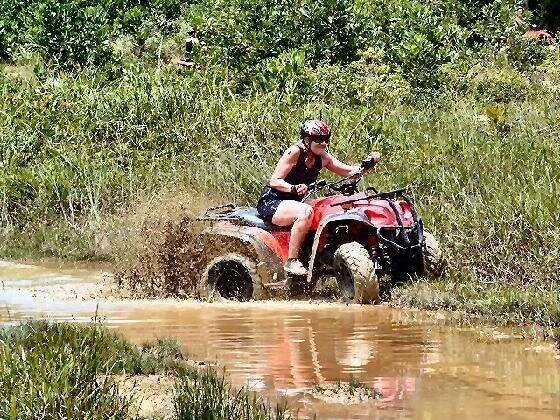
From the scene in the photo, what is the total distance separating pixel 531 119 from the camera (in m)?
16.4

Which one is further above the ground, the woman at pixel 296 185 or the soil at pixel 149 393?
the woman at pixel 296 185

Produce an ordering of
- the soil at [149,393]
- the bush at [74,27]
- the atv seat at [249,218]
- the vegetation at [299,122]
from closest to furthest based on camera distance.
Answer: the soil at [149,393] < the vegetation at [299,122] < the atv seat at [249,218] < the bush at [74,27]

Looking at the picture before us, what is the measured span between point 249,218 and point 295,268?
87 centimetres

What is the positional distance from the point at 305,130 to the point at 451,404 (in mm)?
5043

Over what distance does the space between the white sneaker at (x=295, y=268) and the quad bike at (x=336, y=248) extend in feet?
0.24

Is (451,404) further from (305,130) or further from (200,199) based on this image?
(200,199)

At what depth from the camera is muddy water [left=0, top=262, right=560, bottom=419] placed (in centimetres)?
620

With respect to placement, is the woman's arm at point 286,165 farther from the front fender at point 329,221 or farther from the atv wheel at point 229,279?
the atv wheel at point 229,279

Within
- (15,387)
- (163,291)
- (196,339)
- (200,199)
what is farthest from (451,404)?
(200,199)

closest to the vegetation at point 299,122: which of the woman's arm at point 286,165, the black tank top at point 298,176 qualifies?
the black tank top at point 298,176

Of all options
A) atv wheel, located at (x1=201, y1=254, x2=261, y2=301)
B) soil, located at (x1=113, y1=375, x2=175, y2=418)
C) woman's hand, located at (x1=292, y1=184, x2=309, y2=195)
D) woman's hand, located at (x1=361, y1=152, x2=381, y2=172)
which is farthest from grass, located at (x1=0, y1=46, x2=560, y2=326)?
soil, located at (x1=113, y1=375, x2=175, y2=418)

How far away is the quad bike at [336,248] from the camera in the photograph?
1038 centimetres

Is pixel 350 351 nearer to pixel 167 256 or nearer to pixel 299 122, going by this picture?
pixel 167 256

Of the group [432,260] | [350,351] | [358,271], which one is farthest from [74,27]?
[350,351]
